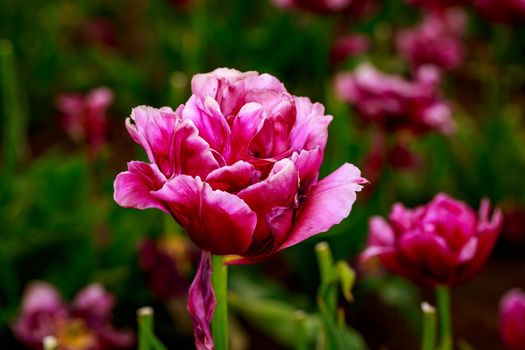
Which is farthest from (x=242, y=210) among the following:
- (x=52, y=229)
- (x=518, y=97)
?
(x=518, y=97)

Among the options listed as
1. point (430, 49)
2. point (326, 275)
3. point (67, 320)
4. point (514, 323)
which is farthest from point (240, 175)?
point (430, 49)

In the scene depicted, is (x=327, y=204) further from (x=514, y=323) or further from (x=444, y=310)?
(x=514, y=323)

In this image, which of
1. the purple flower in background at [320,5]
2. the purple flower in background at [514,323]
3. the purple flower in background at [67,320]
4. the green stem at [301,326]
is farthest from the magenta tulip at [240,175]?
the purple flower in background at [320,5]

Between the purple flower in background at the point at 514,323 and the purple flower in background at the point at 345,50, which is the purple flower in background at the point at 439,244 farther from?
the purple flower in background at the point at 345,50

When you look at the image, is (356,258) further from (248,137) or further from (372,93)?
(248,137)

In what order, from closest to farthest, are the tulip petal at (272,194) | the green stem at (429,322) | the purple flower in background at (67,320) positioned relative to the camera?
the tulip petal at (272,194)
the green stem at (429,322)
the purple flower in background at (67,320)

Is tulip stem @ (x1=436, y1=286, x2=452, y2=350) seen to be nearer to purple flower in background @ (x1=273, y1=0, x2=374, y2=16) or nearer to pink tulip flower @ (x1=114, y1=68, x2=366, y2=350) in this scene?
pink tulip flower @ (x1=114, y1=68, x2=366, y2=350)
